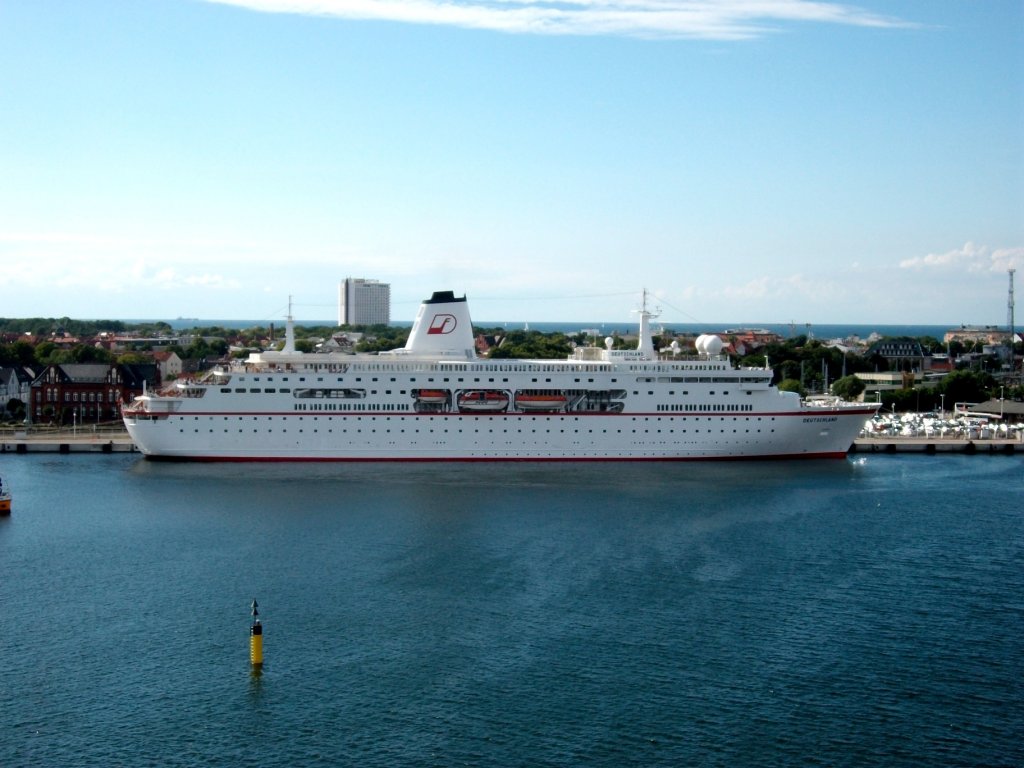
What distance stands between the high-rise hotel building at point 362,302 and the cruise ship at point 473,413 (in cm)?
12099

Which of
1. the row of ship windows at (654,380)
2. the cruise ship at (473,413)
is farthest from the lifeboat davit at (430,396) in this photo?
the row of ship windows at (654,380)

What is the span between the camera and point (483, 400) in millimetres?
39406

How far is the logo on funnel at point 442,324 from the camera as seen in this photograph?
40906mm

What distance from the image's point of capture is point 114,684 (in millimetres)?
17500

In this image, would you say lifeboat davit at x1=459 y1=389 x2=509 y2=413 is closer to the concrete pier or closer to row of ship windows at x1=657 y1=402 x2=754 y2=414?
row of ship windows at x1=657 y1=402 x2=754 y2=414

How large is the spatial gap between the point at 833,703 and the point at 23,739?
39.4 feet

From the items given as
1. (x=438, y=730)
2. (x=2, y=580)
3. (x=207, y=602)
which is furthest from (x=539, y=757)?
(x=2, y=580)

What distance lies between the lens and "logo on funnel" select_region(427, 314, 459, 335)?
40.9 m

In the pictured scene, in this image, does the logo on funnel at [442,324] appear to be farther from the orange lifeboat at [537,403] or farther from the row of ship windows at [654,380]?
the orange lifeboat at [537,403]

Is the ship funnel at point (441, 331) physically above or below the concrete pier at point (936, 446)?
above

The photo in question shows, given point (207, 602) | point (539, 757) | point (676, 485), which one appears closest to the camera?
point (539, 757)

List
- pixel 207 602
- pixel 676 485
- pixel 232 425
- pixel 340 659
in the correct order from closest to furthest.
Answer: pixel 340 659, pixel 207 602, pixel 676 485, pixel 232 425

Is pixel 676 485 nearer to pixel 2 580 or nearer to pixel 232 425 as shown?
pixel 232 425

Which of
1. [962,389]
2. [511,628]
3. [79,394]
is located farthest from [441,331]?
[962,389]
